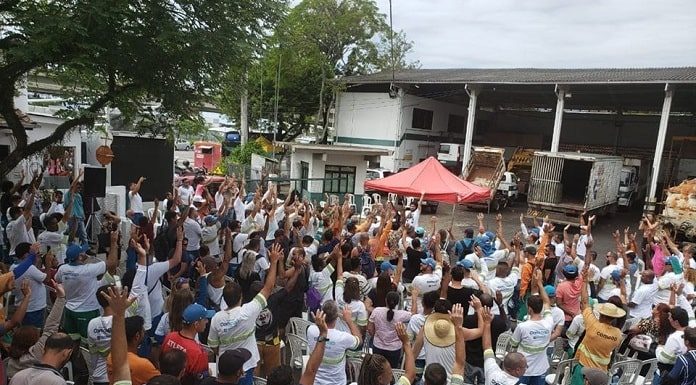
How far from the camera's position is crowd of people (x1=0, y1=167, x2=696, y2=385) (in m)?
3.47

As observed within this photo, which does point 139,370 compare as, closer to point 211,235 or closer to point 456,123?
point 211,235

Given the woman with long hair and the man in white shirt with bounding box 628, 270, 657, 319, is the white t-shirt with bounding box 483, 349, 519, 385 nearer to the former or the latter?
the woman with long hair

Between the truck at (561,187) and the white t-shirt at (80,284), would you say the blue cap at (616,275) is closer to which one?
the white t-shirt at (80,284)

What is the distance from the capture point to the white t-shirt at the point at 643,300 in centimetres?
658

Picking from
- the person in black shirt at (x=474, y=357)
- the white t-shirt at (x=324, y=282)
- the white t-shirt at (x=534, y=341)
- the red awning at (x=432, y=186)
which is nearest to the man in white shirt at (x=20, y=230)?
the white t-shirt at (x=324, y=282)

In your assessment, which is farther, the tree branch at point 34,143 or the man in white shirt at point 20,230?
the man in white shirt at point 20,230

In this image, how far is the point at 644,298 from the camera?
6.60m

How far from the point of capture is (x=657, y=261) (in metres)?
8.95

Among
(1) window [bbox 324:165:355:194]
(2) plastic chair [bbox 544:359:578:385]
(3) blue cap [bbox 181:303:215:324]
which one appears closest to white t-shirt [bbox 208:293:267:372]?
(3) blue cap [bbox 181:303:215:324]

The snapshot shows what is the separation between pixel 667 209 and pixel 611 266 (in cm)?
1148

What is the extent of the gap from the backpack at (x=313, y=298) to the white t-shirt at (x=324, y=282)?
0.05m

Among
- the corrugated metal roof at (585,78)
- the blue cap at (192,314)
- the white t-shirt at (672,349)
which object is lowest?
the white t-shirt at (672,349)

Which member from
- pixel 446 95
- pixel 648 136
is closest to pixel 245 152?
pixel 446 95

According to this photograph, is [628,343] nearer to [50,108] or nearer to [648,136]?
[50,108]
